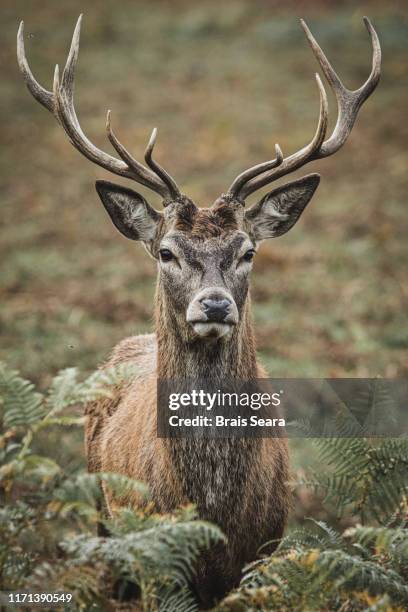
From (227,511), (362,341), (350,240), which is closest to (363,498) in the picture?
(227,511)

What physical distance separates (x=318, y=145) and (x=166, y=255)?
1398 millimetres

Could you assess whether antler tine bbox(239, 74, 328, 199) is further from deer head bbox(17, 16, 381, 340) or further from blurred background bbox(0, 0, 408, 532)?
blurred background bbox(0, 0, 408, 532)

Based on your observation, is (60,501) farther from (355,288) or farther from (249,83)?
(249,83)

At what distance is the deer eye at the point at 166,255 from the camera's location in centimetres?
502

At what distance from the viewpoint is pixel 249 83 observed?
22969 millimetres

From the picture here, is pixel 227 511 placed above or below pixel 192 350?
below

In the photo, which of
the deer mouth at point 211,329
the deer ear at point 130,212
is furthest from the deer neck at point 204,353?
the deer ear at point 130,212

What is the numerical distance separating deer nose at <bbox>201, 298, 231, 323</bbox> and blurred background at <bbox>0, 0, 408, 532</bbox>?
10.0ft

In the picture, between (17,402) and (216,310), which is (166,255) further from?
(17,402)

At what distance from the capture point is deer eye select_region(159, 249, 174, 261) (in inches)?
197

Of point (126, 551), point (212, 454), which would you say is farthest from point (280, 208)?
point (126, 551)

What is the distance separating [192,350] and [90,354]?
463 centimetres

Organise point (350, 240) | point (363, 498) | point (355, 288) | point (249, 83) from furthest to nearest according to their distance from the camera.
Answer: point (249, 83) < point (350, 240) < point (355, 288) < point (363, 498)

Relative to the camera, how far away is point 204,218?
504 cm
